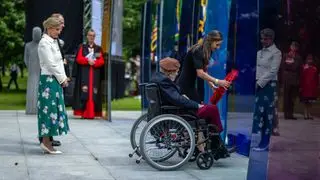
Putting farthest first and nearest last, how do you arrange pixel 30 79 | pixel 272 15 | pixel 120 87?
1. pixel 120 87
2. pixel 30 79
3. pixel 272 15

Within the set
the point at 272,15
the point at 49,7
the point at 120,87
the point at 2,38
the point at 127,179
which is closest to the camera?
the point at 272,15

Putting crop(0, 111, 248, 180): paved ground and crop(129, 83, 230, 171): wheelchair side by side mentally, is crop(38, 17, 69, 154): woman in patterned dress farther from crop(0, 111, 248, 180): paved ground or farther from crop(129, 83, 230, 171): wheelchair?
crop(129, 83, 230, 171): wheelchair

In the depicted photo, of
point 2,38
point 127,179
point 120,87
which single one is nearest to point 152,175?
point 127,179

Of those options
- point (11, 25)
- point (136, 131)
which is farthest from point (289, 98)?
point (11, 25)

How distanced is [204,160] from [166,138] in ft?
1.74

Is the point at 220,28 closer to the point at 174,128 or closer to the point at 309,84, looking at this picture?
the point at 174,128

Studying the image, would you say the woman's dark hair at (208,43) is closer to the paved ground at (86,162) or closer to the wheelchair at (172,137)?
the wheelchair at (172,137)

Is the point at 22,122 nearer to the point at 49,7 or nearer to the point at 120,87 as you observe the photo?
the point at 49,7

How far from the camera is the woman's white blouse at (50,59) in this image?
8.89m

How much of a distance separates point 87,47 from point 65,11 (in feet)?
18.4

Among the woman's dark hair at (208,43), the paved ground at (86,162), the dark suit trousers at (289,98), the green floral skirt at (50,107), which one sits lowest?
the paved ground at (86,162)

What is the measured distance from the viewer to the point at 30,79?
1568 centimetres

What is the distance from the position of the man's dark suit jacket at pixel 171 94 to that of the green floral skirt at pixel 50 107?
66.8 inches

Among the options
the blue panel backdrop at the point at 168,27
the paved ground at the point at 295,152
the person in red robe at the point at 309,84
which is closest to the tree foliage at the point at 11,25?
the blue panel backdrop at the point at 168,27
